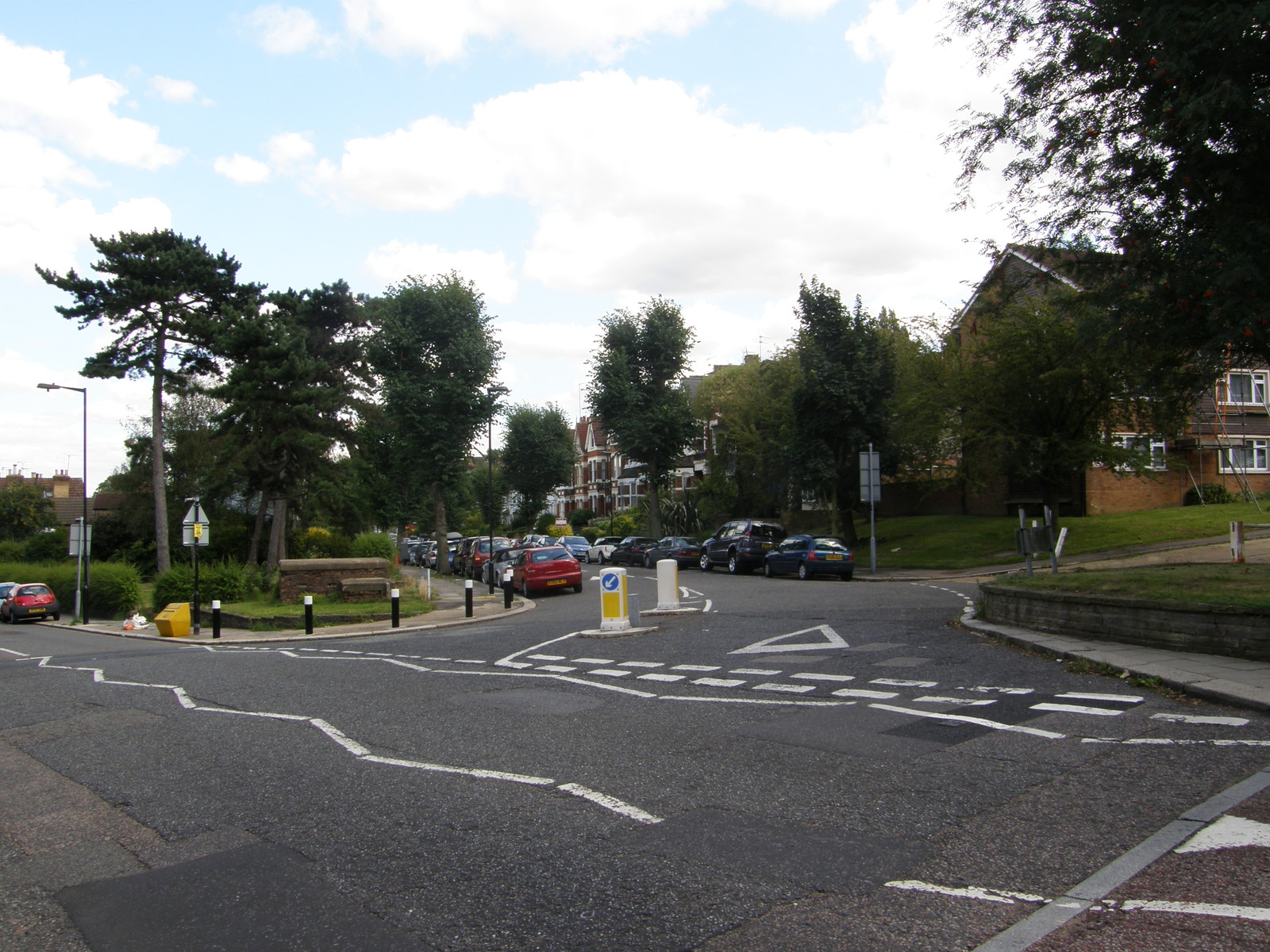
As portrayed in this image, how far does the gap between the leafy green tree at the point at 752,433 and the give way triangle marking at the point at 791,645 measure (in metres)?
22.4

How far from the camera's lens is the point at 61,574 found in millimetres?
39750

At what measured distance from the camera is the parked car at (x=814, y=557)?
2789 centimetres

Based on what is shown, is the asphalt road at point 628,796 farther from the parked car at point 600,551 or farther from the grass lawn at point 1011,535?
the parked car at point 600,551

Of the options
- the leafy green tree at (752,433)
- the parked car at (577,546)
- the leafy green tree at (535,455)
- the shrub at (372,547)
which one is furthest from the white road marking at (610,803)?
the leafy green tree at (535,455)

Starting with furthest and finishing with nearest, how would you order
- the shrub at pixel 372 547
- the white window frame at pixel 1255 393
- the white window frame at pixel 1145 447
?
the shrub at pixel 372 547 < the white window frame at pixel 1255 393 < the white window frame at pixel 1145 447

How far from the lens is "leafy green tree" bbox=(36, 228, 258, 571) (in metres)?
36.2

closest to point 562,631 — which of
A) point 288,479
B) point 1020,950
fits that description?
point 1020,950

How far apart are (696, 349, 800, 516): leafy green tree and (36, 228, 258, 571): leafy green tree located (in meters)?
23.6

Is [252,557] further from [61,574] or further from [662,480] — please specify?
[662,480]

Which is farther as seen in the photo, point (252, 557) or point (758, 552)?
point (252, 557)

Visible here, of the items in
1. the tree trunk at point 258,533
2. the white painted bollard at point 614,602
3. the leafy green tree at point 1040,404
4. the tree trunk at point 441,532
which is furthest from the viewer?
the tree trunk at point 441,532

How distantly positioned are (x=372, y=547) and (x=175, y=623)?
16.7 metres

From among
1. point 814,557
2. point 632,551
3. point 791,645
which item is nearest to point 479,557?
point 632,551

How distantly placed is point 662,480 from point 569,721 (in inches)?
1704
